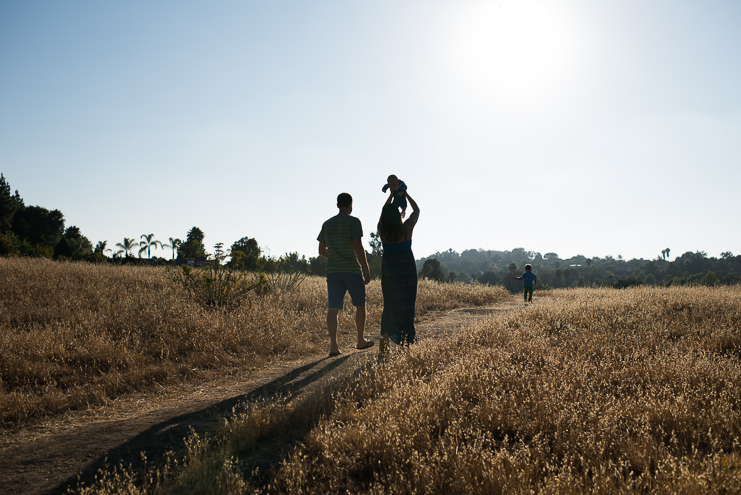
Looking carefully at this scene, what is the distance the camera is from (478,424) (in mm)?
2670

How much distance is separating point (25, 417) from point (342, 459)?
9.90 ft

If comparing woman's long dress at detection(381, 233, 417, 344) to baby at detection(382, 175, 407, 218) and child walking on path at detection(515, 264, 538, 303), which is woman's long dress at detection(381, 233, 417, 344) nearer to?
baby at detection(382, 175, 407, 218)

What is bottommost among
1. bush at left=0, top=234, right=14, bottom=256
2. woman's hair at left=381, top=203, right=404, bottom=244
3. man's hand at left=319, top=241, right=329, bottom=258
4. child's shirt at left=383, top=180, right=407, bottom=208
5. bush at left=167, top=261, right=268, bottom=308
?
bush at left=167, top=261, right=268, bottom=308

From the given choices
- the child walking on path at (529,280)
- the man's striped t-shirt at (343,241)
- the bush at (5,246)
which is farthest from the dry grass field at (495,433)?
the bush at (5,246)

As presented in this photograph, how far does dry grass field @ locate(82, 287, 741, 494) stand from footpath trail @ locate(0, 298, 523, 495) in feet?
0.97

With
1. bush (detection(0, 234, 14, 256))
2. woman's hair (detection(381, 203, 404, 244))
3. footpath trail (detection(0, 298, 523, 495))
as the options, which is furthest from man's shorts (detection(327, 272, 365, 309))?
bush (detection(0, 234, 14, 256))

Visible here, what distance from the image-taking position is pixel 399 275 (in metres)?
5.23

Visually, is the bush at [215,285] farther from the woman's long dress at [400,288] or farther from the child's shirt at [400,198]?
the child's shirt at [400,198]

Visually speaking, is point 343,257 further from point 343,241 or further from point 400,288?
point 400,288

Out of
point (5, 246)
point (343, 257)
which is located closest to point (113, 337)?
point (343, 257)

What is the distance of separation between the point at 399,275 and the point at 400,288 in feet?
0.59

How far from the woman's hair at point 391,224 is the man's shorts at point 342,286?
704mm

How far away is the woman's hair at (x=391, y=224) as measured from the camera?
5.14m

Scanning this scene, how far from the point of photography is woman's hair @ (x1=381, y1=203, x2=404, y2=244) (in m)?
5.14
